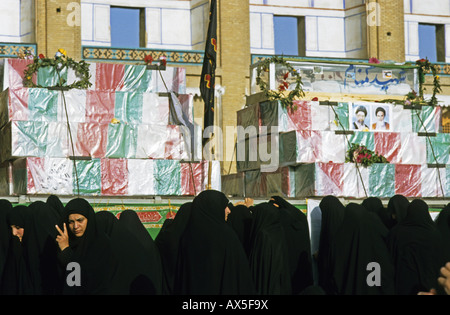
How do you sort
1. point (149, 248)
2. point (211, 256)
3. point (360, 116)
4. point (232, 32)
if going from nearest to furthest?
point (211, 256)
point (149, 248)
point (360, 116)
point (232, 32)

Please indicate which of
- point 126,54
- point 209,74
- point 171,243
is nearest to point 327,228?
point 171,243

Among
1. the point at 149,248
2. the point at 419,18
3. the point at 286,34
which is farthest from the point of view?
the point at 419,18

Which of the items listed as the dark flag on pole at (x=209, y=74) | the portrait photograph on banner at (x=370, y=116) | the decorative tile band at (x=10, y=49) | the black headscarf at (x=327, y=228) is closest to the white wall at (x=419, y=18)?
the portrait photograph on banner at (x=370, y=116)

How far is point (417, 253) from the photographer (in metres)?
7.55

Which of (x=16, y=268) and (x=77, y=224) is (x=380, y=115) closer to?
(x=16, y=268)

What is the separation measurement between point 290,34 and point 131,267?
1911 cm

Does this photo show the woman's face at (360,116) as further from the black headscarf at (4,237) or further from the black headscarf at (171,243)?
the black headscarf at (4,237)

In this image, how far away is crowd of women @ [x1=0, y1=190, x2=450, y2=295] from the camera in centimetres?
667

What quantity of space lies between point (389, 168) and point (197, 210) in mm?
10187

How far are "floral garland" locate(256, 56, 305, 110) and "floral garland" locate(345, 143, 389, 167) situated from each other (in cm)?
139

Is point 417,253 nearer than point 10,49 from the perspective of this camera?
Yes

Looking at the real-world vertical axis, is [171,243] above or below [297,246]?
above

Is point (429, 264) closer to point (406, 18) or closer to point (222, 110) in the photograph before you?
point (222, 110)

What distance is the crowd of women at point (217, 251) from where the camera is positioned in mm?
6672
